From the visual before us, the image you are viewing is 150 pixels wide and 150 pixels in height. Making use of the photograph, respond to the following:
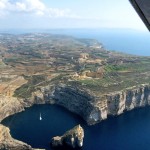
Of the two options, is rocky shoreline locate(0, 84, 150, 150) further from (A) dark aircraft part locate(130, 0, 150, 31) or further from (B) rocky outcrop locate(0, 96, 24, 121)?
(A) dark aircraft part locate(130, 0, 150, 31)

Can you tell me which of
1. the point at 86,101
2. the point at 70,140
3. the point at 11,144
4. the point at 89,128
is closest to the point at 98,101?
the point at 86,101

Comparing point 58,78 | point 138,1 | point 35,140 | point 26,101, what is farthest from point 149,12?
point 58,78

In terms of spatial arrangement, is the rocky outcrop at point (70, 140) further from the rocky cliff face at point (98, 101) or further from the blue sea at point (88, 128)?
the rocky cliff face at point (98, 101)

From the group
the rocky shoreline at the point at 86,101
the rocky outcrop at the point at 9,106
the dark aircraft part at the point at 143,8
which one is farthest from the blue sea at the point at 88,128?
the dark aircraft part at the point at 143,8

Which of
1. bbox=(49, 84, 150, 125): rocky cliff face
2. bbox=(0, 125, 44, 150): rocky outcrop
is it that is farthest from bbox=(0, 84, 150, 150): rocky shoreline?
bbox=(0, 125, 44, 150): rocky outcrop

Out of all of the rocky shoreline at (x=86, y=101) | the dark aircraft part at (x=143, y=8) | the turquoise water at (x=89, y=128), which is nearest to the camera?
the dark aircraft part at (x=143, y=8)

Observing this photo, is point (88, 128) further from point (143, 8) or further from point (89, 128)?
point (143, 8)

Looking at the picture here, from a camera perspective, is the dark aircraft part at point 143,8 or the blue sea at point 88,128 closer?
the dark aircraft part at point 143,8
